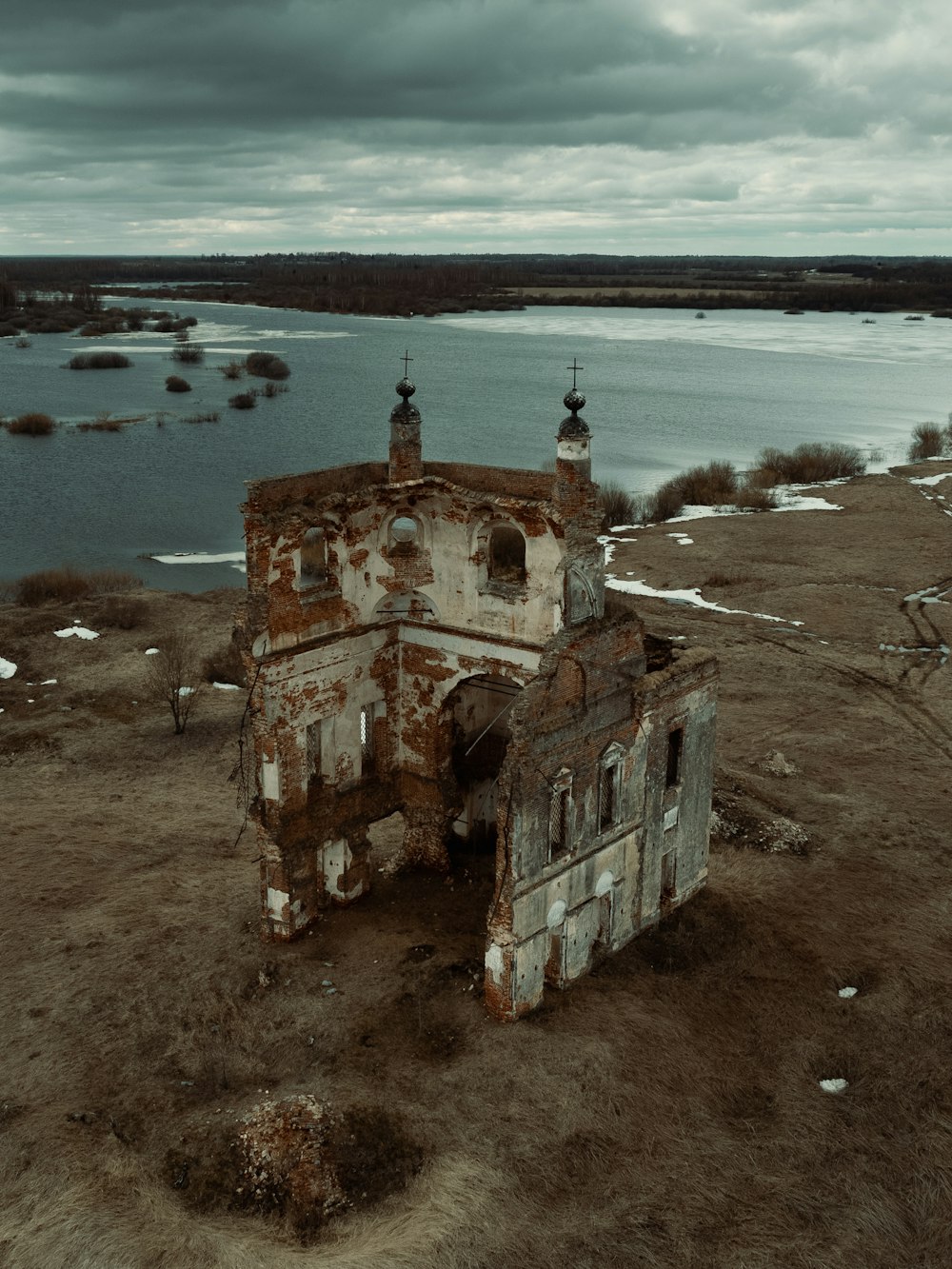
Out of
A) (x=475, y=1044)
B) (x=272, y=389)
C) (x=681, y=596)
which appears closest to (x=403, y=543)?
(x=475, y=1044)

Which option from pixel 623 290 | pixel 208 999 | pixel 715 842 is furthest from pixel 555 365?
pixel 623 290

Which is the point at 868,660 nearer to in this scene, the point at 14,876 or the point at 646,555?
the point at 646,555

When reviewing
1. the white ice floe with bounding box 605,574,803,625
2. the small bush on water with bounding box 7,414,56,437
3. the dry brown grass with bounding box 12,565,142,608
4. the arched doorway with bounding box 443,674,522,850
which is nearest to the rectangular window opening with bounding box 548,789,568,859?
the arched doorway with bounding box 443,674,522,850

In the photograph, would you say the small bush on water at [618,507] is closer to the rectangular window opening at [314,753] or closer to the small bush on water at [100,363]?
the rectangular window opening at [314,753]

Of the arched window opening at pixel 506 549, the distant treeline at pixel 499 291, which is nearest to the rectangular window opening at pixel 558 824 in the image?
the arched window opening at pixel 506 549

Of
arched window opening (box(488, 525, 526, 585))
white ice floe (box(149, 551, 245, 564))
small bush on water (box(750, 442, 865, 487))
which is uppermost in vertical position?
arched window opening (box(488, 525, 526, 585))

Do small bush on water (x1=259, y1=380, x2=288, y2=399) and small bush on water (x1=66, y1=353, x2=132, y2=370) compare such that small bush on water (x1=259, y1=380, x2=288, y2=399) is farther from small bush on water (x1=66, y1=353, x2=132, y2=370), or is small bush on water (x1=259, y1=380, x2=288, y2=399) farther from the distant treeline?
the distant treeline
